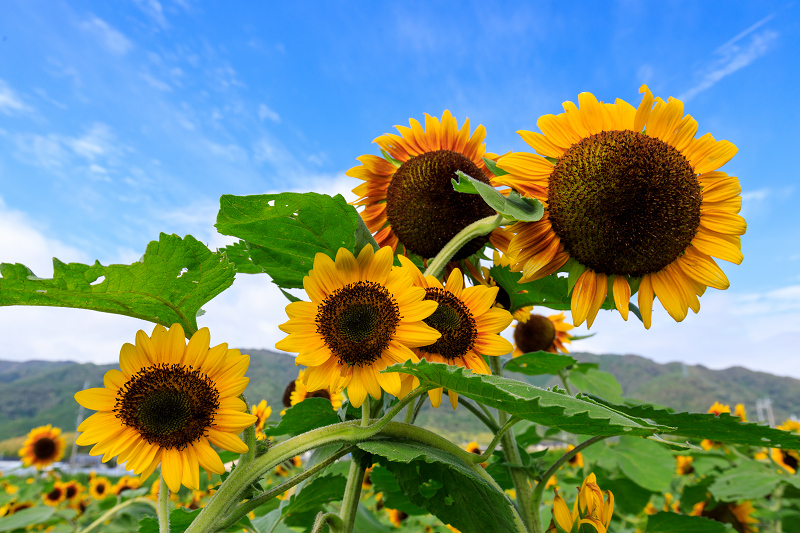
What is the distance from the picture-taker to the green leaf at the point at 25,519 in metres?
2.87

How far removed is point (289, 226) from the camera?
0.88m

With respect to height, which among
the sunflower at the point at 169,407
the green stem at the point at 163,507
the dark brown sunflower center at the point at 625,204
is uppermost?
the dark brown sunflower center at the point at 625,204

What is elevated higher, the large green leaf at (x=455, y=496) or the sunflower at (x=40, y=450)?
the large green leaf at (x=455, y=496)

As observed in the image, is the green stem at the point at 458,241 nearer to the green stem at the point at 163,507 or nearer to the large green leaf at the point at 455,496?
the large green leaf at the point at 455,496

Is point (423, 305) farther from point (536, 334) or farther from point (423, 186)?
point (536, 334)

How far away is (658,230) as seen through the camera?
1034 mm

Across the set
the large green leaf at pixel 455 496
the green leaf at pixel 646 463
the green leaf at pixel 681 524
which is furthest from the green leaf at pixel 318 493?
the green leaf at pixel 646 463

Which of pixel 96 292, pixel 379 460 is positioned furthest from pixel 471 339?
pixel 96 292

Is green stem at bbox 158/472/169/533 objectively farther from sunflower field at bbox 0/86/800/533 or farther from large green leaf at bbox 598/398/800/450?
large green leaf at bbox 598/398/800/450

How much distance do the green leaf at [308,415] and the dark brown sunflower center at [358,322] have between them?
34 cm

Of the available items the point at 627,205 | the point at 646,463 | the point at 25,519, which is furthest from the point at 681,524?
the point at 25,519

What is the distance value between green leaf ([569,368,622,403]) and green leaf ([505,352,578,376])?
1.01m

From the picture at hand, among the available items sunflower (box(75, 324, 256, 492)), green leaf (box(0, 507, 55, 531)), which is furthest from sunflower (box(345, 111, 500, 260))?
green leaf (box(0, 507, 55, 531))

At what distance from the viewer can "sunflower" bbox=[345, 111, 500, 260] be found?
126cm
